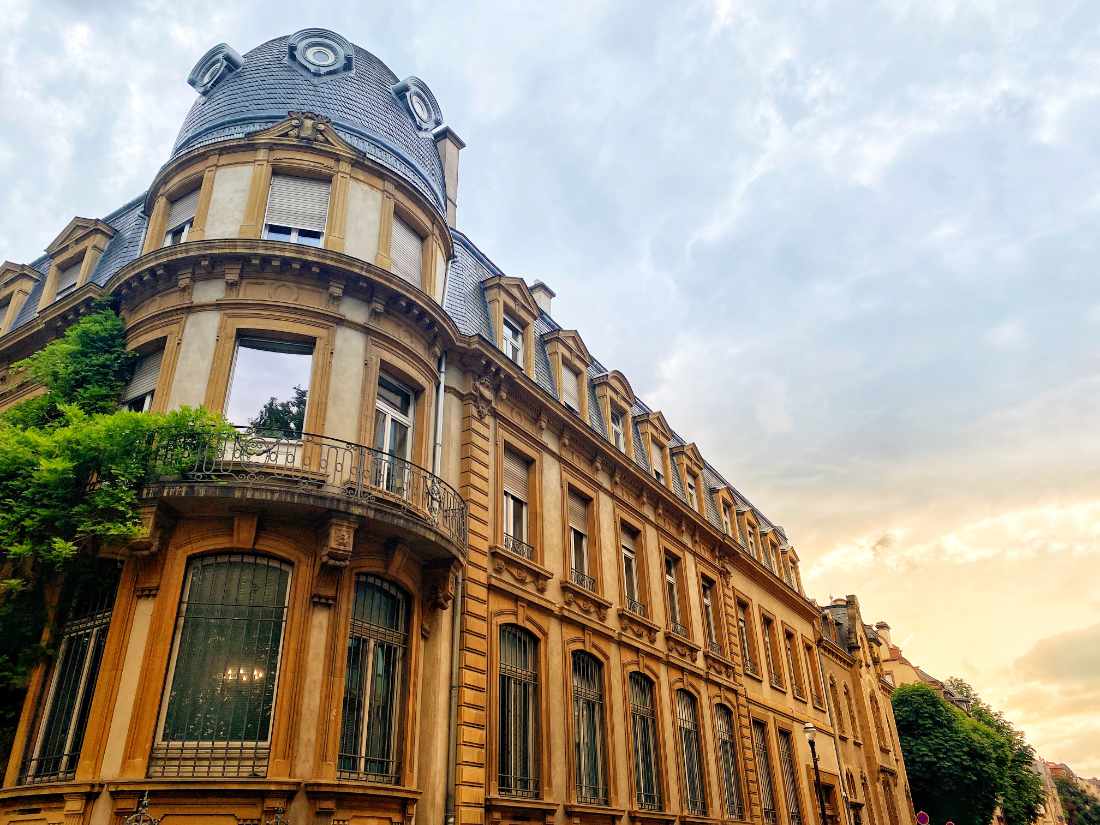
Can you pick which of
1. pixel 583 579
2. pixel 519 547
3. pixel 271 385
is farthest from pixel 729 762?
pixel 271 385

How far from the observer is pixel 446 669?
13.9 metres

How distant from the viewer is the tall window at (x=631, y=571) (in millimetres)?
20906

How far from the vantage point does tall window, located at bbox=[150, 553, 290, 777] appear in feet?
34.9

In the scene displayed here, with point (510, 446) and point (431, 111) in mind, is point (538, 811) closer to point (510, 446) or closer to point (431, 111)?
point (510, 446)

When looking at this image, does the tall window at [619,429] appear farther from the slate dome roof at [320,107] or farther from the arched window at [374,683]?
the arched window at [374,683]

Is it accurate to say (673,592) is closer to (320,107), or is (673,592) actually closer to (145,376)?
(145,376)

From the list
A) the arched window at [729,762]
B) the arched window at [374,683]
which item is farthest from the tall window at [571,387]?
the arched window at [729,762]

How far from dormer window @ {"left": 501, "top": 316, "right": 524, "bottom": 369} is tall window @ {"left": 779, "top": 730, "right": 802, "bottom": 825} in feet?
52.5

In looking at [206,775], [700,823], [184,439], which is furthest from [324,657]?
[700,823]

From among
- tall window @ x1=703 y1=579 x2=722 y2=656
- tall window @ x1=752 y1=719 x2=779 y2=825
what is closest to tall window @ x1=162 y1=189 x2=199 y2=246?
tall window @ x1=703 y1=579 x2=722 y2=656

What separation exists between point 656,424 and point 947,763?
32864 mm

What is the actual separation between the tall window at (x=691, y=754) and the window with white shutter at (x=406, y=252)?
12.6 meters

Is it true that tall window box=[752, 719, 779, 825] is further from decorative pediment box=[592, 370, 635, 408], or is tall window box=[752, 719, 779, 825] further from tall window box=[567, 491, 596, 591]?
decorative pediment box=[592, 370, 635, 408]

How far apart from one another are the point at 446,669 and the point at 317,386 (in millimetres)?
5163
